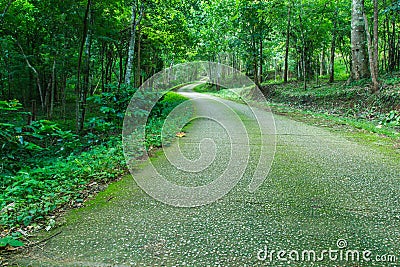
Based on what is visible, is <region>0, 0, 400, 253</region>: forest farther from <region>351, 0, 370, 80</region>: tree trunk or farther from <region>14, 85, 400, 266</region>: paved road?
<region>14, 85, 400, 266</region>: paved road

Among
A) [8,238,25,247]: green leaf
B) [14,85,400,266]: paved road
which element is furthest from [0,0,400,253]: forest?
[14,85,400,266]: paved road

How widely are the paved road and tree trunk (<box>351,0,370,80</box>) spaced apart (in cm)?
780

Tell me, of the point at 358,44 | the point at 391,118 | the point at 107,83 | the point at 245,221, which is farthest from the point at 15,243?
the point at 107,83

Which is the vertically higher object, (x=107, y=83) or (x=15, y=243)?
(x=107, y=83)

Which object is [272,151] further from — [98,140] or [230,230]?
[98,140]

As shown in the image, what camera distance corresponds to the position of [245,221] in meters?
2.18

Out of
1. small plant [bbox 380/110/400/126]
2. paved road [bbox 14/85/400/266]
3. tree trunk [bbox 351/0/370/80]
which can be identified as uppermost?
tree trunk [bbox 351/0/370/80]

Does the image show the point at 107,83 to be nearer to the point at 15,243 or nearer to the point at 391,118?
the point at 391,118

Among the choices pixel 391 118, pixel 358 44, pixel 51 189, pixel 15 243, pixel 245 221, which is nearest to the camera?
pixel 15 243

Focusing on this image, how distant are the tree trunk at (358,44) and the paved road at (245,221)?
7.80 m

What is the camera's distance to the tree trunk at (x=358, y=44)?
400 inches

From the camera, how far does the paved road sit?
1.75 meters

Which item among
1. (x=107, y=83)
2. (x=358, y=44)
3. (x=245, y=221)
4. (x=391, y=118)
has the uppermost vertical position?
(x=358, y=44)

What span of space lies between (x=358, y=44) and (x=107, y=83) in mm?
9918
